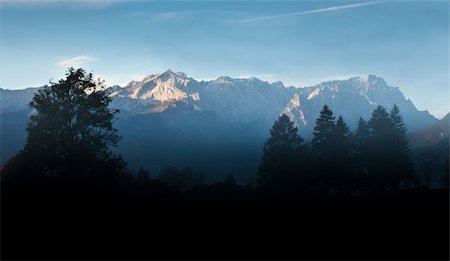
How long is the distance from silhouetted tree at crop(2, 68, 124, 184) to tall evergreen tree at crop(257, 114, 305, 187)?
23815 mm

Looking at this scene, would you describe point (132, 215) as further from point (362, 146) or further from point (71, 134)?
point (362, 146)

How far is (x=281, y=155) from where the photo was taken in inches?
2224

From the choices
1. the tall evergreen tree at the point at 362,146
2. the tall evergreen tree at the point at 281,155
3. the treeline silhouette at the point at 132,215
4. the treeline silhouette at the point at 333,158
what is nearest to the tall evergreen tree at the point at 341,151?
the treeline silhouette at the point at 333,158

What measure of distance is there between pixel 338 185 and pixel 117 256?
136 feet

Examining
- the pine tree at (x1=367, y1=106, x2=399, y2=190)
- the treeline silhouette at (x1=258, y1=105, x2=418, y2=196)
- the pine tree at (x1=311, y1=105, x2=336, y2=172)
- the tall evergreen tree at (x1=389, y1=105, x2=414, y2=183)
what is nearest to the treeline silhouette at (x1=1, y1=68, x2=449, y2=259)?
the treeline silhouette at (x1=258, y1=105, x2=418, y2=196)

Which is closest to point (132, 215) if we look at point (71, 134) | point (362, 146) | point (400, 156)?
point (71, 134)

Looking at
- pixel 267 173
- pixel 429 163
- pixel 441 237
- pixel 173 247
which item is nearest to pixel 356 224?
pixel 441 237

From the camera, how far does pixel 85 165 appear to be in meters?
32.1

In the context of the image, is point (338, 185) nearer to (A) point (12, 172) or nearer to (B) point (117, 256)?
(A) point (12, 172)

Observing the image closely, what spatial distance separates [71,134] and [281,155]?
28244mm

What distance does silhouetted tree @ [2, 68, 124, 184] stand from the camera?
3197cm

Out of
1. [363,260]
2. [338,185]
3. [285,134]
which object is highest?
[285,134]

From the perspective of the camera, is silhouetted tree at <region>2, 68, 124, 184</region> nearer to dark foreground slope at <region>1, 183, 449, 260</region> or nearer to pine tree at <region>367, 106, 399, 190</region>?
dark foreground slope at <region>1, 183, 449, 260</region>

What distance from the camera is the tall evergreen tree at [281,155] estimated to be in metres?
55.3
